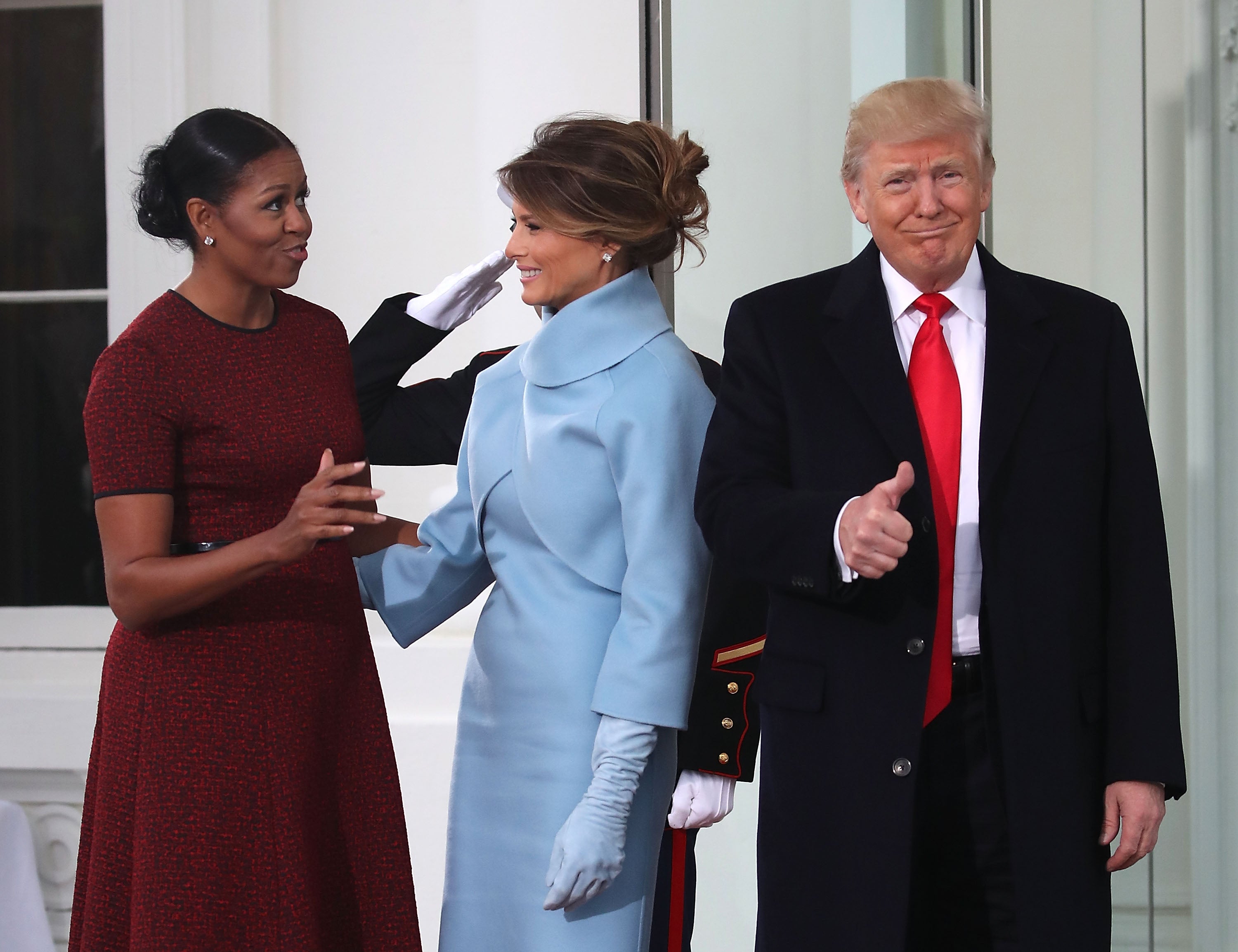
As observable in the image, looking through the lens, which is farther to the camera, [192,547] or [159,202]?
[159,202]

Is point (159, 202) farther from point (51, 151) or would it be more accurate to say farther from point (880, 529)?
point (51, 151)

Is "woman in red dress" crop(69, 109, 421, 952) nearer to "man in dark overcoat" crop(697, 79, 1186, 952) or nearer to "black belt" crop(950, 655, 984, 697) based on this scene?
"man in dark overcoat" crop(697, 79, 1186, 952)

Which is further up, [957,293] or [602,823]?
[957,293]

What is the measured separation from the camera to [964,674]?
55.2 inches

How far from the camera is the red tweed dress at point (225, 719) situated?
4.93 ft

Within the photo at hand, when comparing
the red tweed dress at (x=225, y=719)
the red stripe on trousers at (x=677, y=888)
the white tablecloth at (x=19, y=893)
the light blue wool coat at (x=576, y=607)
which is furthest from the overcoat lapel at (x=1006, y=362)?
the white tablecloth at (x=19, y=893)

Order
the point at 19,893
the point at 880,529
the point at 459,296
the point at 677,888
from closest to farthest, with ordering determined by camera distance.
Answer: the point at 880,529 < the point at 677,888 < the point at 459,296 < the point at 19,893

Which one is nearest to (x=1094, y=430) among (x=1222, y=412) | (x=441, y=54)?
(x=1222, y=412)

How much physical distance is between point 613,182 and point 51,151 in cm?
258

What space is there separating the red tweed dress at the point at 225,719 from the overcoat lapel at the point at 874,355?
0.68 meters

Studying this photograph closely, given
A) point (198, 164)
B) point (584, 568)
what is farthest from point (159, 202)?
point (584, 568)

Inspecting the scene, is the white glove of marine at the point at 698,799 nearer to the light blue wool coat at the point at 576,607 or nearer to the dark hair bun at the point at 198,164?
the light blue wool coat at the point at 576,607

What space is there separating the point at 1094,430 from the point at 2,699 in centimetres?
281

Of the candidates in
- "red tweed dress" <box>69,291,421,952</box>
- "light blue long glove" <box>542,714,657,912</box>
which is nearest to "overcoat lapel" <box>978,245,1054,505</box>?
"light blue long glove" <box>542,714,657,912</box>
